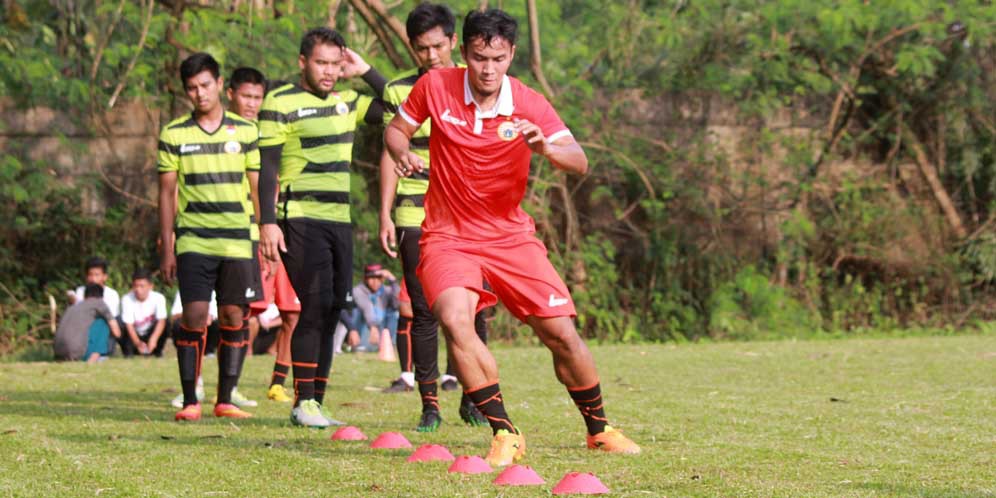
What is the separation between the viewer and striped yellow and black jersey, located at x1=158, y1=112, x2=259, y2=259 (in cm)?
799

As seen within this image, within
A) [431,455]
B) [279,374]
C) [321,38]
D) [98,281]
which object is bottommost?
[279,374]

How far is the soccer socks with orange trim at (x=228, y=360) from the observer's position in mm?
8242

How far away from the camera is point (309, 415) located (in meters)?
7.28

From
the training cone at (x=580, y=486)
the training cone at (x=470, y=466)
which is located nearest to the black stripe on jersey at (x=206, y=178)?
the training cone at (x=470, y=466)

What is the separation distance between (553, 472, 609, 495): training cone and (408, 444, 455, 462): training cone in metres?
1.05

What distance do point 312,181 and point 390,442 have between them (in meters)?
1.82

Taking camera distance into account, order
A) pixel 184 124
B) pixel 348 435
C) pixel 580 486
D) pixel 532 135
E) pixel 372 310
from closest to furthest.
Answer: pixel 580 486 < pixel 532 135 < pixel 348 435 < pixel 184 124 < pixel 372 310

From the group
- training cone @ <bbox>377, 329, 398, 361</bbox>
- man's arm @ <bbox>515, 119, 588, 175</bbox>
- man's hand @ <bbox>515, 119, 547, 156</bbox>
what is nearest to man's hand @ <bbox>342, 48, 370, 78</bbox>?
man's arm @ <bbox>515, 119, 588, 175</bbox>

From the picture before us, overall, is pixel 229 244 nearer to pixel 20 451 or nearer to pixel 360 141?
Result: pixel 20 451

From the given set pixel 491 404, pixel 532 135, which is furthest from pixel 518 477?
pixel 532 135

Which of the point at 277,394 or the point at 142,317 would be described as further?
the point at 142,317

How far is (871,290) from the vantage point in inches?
762

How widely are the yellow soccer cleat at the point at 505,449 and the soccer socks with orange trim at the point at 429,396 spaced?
1.47 m

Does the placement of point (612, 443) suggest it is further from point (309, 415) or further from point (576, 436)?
point (309, 415)
